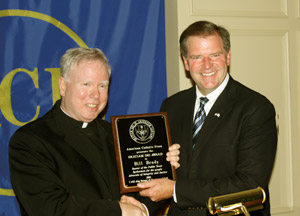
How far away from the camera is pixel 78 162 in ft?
8.34

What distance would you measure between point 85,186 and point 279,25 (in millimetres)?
3018

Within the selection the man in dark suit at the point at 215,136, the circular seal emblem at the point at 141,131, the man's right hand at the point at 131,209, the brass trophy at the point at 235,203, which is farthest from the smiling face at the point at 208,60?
the brass trophy at the point at 235,203

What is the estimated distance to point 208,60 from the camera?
2775 mm

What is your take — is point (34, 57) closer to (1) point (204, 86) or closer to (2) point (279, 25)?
(1) point (204, 86)

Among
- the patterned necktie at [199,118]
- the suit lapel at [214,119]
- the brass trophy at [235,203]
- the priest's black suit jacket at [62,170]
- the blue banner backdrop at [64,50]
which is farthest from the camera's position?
the blue banner backdrop at [64,50]

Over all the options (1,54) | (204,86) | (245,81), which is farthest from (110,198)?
(245,81)

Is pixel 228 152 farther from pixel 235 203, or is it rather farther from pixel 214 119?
pixel 235 203

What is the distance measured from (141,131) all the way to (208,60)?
2.24ft

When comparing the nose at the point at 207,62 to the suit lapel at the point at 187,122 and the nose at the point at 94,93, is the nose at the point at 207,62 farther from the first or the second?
the nose at the point at 94,93

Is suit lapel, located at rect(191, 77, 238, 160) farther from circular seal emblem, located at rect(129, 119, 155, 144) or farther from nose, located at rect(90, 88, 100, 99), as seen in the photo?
nose, located at rect(90, 88, 100, 99)

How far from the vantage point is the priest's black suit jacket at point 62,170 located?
93.0 inches

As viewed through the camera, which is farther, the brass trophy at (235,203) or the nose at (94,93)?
the nose at (94,93)

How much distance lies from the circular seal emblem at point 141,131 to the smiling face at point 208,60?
1.66 ft

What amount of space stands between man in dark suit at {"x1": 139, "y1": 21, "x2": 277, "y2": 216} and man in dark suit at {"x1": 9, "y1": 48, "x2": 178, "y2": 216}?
18 centimetres
